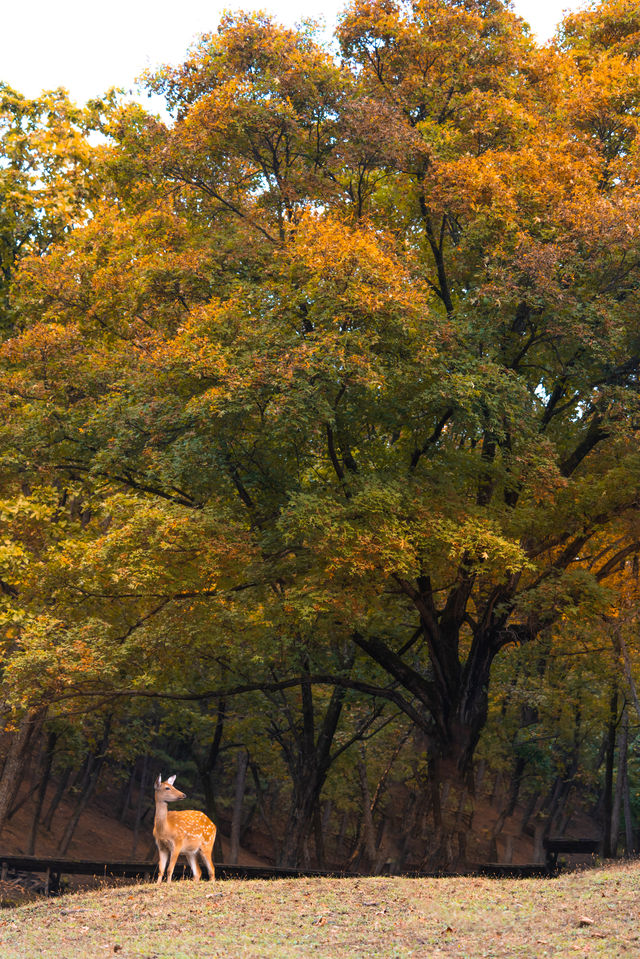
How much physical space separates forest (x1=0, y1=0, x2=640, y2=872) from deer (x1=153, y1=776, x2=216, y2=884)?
2.56m

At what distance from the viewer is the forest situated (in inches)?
550

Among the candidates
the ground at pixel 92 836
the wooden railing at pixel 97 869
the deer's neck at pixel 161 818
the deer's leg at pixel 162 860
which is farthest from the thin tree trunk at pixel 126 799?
the deer's neck at pixel 161 818

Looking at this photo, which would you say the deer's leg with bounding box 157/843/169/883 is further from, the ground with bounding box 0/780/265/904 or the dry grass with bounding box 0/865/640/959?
the ground with bounding box 0/780/265/904

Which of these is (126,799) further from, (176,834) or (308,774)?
(176,834)

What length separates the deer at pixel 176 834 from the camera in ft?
42.4

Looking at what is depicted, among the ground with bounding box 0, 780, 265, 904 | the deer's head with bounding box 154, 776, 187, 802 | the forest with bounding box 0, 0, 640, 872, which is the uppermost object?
the forest with bounding box 0, 0, 640, 872

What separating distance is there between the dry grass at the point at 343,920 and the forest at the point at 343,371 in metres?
3.99

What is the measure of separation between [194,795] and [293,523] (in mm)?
28787

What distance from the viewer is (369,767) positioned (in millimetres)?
28344

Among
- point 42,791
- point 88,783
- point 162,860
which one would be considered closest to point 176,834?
point 162,860

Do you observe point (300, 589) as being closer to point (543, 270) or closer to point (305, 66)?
point (543, 270)

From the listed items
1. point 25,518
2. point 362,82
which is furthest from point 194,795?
point 362,82

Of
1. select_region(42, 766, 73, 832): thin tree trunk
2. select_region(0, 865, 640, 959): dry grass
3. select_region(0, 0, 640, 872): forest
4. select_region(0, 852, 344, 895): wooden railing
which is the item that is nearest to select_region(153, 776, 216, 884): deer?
select_region(0, 865, 640, 959): dry grass

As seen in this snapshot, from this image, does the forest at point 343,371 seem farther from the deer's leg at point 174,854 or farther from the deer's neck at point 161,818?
the deer's leg at point 174,854
